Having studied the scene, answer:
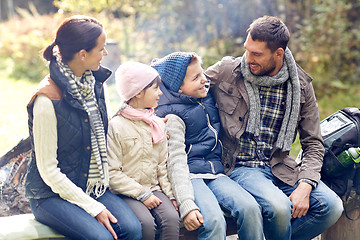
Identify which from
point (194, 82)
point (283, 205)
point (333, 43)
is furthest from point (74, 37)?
point (333, 43)

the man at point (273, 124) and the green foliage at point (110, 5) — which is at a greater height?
the man at point (273, 124)

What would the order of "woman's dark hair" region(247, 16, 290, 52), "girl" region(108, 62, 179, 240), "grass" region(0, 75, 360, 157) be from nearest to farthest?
"girl" region(108, 62, 179, 240) < "woman's dark hair" region(247, 16, 290, 52) < "grass" region(0, 75, 360, 157)

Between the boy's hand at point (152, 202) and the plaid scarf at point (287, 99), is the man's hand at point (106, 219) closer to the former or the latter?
the boy's hand at point (152, 202)

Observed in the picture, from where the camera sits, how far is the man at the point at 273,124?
10.7ft

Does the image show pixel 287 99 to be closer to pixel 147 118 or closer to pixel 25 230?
pixel 147 118

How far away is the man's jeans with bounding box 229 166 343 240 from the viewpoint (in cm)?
308

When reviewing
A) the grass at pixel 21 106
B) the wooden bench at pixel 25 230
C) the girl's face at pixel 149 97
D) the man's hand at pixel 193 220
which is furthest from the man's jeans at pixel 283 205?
the grass at pixel 21 106

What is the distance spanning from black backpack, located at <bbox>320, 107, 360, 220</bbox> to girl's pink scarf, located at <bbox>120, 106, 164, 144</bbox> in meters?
1.29

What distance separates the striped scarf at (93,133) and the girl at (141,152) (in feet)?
0.31

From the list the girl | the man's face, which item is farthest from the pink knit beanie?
the man's face

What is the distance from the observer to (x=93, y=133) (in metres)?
2.75

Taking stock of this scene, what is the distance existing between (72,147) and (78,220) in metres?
0.41

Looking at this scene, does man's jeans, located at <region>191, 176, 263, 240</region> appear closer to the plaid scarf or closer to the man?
the man

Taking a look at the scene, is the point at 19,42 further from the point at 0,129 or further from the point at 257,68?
the point at 257,68
